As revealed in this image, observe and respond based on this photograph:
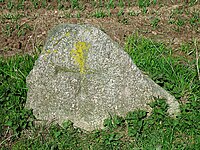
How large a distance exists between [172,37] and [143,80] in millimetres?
1804

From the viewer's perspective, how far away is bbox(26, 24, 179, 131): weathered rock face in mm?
4012

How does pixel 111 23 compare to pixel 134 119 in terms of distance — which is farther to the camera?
pixel 111 23

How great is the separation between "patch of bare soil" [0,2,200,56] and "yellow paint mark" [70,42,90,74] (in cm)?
132

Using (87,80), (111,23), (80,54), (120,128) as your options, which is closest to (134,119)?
(120,128)

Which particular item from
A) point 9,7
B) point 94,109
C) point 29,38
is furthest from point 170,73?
point 9,7

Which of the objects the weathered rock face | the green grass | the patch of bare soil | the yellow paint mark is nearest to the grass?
the green grass

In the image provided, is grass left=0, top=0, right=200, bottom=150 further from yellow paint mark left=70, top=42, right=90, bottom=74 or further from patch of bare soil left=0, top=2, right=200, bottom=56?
yellow paint mark left=70, top=42, right=90, bottom=74

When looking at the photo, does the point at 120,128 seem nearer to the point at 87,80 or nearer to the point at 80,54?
the point at 87,80

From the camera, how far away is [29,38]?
5633 mm

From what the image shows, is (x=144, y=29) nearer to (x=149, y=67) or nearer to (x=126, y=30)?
(x=126, y=30)

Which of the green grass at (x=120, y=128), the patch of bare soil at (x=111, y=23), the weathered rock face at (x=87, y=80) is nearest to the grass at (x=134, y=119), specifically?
the green grass at (x=120, y=128)

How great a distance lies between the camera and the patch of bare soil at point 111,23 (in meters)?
5.57

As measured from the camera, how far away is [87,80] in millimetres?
4066

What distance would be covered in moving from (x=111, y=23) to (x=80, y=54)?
1.99m
